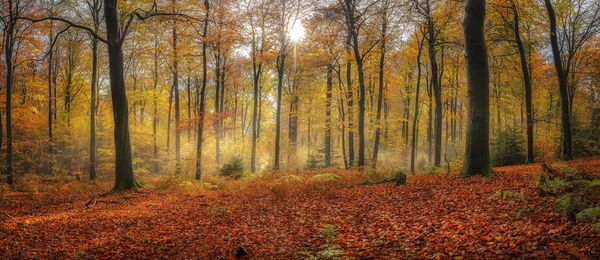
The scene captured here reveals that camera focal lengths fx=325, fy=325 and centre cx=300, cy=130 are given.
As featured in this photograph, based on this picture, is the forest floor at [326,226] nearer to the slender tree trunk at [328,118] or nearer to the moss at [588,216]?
the moss at [588,216]

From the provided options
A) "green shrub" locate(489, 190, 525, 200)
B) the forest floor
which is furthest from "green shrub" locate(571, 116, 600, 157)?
"green shrub" locate(489, 190, 525, 200)

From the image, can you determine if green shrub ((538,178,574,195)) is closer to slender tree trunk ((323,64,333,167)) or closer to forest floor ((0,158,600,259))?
forest floor ((0,158,600,259))

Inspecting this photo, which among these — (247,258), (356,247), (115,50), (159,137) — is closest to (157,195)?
(115,50)

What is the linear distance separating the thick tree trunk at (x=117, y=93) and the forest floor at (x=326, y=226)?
2.69 metres

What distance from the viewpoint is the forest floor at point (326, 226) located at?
4785 mm

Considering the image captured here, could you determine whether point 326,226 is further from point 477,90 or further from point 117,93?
point 117,93

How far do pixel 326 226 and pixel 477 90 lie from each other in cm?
695

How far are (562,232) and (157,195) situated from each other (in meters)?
13.1

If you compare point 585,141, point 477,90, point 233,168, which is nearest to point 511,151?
point 585,141

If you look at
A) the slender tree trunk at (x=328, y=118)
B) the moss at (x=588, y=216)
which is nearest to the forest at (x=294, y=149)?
the moss at (x=588, y=216)

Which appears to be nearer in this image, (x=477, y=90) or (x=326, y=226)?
(x=326, y=226)

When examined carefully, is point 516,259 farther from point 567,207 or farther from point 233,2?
point 233,2

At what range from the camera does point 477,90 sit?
10.2m

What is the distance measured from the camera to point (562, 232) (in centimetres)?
455
